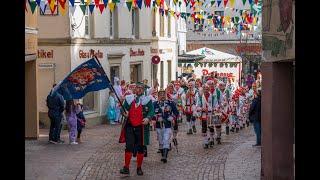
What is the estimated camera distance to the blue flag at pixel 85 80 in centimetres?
1229

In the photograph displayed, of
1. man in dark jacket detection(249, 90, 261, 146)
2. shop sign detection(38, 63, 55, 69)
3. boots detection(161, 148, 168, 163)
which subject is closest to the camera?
boots detection(161, 148, 168, 163)

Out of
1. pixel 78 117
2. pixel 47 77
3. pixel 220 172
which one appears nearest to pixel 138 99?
pixel 220 172

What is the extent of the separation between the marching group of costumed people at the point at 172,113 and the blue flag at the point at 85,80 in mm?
1141

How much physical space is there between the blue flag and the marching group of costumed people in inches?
44.9

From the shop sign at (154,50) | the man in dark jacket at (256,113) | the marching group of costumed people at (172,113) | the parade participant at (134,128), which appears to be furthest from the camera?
the shop sign at (154,50)

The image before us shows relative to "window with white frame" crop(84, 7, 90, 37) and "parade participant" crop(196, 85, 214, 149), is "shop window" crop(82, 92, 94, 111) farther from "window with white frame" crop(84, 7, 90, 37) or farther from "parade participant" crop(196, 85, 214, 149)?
"parade participant" crop(196, 85, 214, 149)

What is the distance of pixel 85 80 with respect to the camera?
12.5m

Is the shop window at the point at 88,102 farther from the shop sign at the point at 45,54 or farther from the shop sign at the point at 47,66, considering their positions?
the shop sign at the point at 45,54

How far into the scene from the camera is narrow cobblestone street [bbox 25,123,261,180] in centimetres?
1354

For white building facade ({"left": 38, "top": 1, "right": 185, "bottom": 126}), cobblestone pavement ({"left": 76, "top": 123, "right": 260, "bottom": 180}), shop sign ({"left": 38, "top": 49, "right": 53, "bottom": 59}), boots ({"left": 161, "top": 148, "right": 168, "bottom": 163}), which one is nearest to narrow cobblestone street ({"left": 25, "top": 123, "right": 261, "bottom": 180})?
cobblestone pavement ({"left": 76, "top": 123, "right": 260, "bottom": 180})

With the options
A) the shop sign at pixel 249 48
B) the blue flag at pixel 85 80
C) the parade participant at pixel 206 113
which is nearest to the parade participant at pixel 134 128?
the blue flag at pixel 85 80
